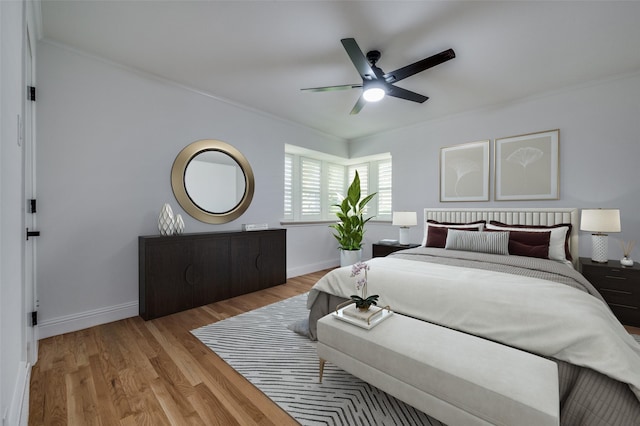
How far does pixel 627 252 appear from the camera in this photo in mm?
2805

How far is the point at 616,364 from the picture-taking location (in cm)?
119

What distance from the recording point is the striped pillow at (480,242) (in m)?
2.94

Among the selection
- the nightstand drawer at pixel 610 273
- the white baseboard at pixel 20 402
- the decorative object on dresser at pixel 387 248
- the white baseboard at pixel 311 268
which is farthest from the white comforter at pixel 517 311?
the white baseboard at pixel 311 268

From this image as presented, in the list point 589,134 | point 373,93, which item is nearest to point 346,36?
point 373,93

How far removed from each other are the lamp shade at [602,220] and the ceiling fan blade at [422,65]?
237 centimetres

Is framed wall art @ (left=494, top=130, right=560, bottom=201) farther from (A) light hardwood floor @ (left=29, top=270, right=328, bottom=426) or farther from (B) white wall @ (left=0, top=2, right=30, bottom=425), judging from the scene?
(B) white wall @ (left=0, top=2, right=30, bottom=425)

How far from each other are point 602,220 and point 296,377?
347cm

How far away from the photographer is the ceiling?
203cm

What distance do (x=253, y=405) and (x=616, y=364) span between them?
6.08ft

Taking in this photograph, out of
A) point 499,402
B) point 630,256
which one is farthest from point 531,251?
point 499,402

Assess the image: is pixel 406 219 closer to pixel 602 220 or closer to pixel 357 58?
pixel 602 220

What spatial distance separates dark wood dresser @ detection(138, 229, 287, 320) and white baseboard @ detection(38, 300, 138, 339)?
14 cm

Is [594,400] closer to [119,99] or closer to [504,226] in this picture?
[504,226]

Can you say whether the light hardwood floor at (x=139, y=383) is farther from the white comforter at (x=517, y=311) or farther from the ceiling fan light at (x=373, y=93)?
the ceiling fan light at (x=373, y=93)
